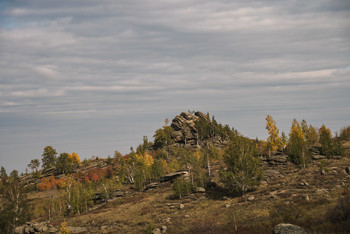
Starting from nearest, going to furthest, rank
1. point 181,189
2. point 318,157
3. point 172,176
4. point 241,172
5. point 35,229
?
point 35,229 < point 241,172 < point 181,189 < point 318,157 < point 172,176

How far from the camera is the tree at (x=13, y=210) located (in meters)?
47.0

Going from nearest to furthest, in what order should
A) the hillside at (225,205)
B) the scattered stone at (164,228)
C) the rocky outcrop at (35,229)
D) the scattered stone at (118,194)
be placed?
1. the hillside at (225,205)
2. the scattered stone at (164,228)
3. the rocky outcrop at (35,229)
4. the scattered stone at (118,194)

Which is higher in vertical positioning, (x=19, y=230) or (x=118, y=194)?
(x=19, y=230)

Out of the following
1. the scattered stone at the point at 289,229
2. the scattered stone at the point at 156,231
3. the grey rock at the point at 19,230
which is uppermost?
the scattered stone at the point at 289,229

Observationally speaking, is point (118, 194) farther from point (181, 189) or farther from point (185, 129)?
point (185, 129)

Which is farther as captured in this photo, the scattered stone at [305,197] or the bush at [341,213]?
the scattered stone at [305,197]

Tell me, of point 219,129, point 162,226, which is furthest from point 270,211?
point 219,129

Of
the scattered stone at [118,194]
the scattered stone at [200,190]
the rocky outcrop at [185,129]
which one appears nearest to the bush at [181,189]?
the scattered stone at [200,190]

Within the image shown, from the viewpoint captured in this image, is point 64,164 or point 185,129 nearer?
point 64,164

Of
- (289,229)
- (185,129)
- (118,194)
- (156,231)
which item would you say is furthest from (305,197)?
(185,129)

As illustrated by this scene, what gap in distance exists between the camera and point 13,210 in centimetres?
4869

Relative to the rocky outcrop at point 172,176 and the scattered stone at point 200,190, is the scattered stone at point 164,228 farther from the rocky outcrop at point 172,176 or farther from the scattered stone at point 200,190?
the rocky outcrop at point 172,176

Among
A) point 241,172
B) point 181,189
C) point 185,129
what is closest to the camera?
point 241,172

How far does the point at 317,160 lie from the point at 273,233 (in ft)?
177
